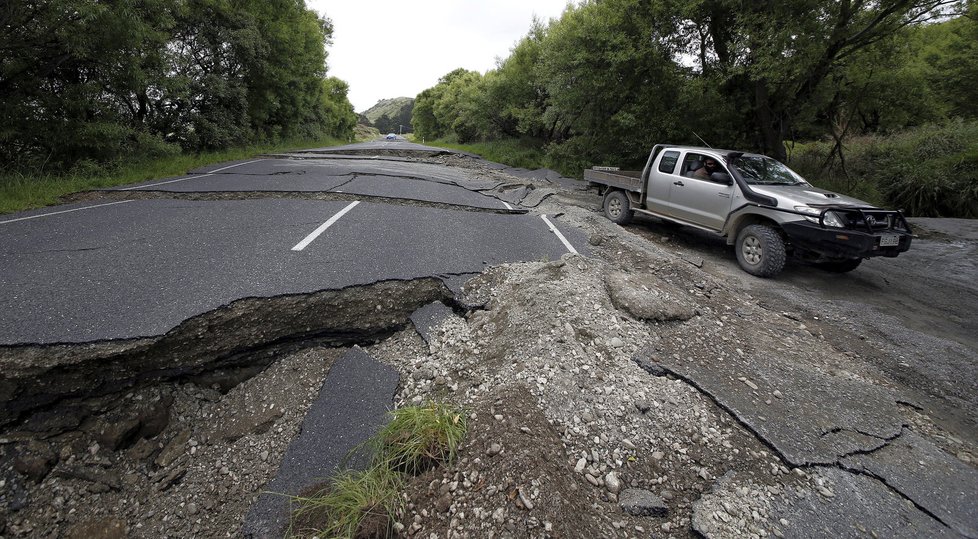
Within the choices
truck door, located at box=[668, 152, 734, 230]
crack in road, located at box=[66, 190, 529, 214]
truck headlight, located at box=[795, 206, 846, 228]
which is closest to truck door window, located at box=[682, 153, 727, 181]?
truck door, located at box=[668, 152, 734, 230]

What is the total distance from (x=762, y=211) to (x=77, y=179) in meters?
13.7

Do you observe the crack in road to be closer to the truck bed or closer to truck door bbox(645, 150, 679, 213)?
the truck bed

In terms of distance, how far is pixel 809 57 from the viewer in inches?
332

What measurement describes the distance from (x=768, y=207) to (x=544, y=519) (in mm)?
5792

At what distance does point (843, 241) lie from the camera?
5.00 metres

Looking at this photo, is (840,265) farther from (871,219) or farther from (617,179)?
(617,179)

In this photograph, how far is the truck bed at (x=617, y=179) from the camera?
26.8ft

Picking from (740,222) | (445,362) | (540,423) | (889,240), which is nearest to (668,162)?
(740,222)

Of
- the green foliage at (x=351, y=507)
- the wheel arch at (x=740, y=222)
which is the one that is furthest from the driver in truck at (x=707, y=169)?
the green foliage at (x=351, y=507)

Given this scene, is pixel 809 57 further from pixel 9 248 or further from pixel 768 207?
pixel 9 248

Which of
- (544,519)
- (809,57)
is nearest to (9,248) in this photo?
(544,519)

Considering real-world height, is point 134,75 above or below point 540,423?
above

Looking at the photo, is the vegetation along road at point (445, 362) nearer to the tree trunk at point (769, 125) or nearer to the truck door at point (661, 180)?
the truck door at point (661, 180)

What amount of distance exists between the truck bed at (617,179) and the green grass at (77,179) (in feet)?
35.8
